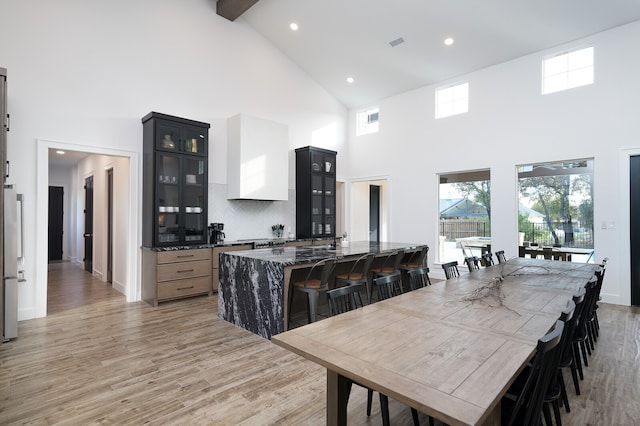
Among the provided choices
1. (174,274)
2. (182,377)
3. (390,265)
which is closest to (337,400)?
(182,377)

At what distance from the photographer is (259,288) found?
12.2ft

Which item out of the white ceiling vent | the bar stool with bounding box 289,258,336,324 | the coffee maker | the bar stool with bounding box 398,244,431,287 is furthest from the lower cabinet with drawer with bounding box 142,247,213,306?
the white ceiling vent

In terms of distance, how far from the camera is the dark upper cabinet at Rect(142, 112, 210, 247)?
508 centimetres

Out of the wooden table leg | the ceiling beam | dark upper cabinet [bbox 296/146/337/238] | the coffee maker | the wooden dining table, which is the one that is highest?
the ceiling beam

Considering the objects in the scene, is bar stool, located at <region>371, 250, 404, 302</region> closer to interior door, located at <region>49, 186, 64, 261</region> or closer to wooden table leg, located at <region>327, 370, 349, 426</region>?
wooden table leg, located at <region>327, 370, 349, 426</region>

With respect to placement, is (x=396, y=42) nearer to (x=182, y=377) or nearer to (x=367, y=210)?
(x=367, y=210)

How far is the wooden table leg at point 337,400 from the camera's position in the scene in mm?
1666

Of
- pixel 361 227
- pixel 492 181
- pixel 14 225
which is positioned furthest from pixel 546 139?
pixel 14 225

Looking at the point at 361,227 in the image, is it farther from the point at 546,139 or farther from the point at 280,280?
the point at 280,280

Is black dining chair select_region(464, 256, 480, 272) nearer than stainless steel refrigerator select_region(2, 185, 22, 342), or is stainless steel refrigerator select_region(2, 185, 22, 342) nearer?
stainless steel refrigerator select_region(2, 185, 22, 342)

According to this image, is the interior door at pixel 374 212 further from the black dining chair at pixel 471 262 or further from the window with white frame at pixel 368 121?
the black dining chair at pixel 471 262

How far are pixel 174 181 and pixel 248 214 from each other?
68.9 inches

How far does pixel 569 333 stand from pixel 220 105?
6.11 m

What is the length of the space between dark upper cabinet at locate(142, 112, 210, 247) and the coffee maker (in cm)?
33
